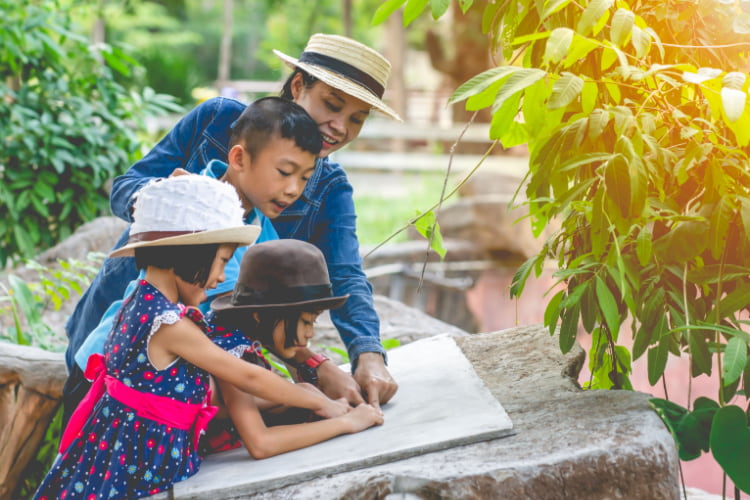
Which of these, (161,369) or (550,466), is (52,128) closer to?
(161,369)

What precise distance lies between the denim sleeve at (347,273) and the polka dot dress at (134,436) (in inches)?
23.1

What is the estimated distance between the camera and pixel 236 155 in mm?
2469

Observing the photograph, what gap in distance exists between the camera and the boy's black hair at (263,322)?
88.4 inches

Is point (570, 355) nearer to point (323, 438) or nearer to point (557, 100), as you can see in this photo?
point (323, 438)

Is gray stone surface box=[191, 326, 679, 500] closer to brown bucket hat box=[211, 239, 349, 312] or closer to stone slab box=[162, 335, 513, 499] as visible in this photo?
stone slab box=[162, 335, 513, 499]

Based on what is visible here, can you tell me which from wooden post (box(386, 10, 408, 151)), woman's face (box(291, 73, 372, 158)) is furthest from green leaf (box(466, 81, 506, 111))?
wooden post (box(386, 10, 408, 151))

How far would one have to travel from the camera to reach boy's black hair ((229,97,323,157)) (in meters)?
2.40

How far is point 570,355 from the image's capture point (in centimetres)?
266

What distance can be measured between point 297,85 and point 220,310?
87 cm

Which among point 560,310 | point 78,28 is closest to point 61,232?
point 78,28

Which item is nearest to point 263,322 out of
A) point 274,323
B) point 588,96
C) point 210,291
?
point 274,323

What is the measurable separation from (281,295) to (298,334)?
12 centimetres

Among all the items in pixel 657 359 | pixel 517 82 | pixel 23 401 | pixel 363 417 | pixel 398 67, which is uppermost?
pixel 398 67

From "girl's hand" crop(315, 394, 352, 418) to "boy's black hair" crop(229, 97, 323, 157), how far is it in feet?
2.22
